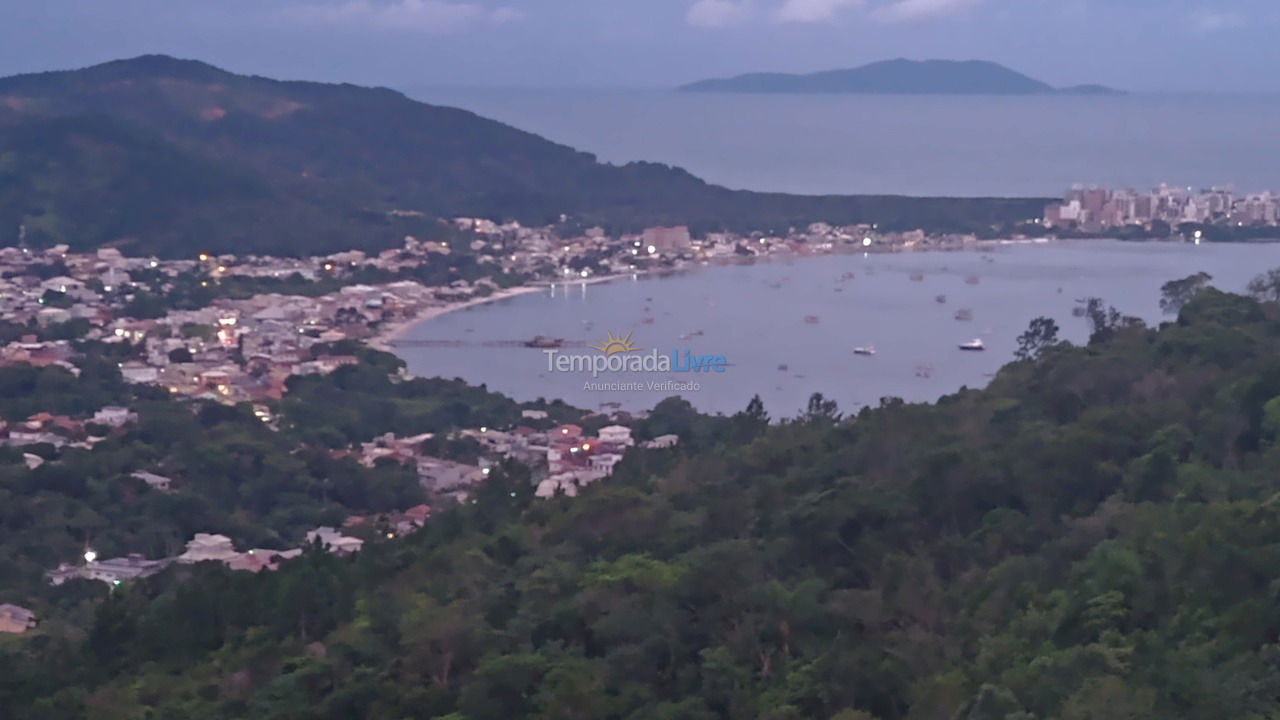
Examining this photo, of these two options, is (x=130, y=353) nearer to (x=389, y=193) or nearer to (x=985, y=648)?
(x=985, y=648)

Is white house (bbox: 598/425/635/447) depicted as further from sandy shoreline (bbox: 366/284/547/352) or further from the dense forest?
sandy shoreline (bbox: 366/284/547/352)

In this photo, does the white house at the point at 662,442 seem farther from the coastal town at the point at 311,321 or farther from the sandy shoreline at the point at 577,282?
A: the sandy shoreline at the point at 577,282

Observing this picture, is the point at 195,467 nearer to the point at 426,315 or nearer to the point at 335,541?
the point at 335,541

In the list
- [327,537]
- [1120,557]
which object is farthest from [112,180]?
[1120,557]

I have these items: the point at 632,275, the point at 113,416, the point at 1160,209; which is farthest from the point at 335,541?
the point at 1160,209

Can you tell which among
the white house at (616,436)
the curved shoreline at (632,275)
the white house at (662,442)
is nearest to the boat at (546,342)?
the curved shoreline at (632,275)
